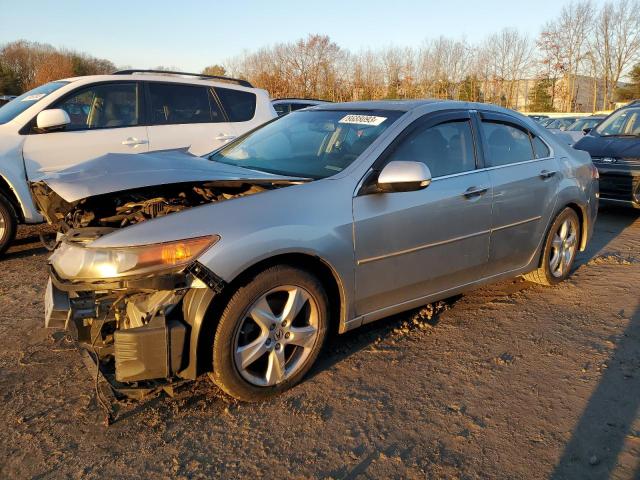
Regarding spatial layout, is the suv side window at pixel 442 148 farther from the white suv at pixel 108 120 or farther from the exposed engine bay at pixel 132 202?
the white suv at pixel 108 120

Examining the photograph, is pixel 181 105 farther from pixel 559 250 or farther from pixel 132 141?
pixel 559 250

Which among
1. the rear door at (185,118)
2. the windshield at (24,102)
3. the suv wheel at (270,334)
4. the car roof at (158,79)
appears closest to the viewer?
the suv wheel at (270,334)

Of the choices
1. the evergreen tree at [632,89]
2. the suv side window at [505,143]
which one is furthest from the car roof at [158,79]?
the evergreen tree at [632,89]

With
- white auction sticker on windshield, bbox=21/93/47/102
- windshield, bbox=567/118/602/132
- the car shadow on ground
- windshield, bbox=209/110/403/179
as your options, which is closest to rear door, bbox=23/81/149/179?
white auction sticker on windshield, bbox=21/93/47/102

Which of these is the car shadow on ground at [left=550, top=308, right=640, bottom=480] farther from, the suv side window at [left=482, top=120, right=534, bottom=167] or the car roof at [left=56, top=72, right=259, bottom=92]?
the car roof at [left=56, top=72, right=259, bottom=92]

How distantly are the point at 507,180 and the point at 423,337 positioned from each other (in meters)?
1.42

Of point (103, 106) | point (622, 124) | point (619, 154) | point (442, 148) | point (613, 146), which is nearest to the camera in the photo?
point (442, 148)

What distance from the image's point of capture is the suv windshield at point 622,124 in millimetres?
8516

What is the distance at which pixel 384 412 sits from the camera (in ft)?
9.35

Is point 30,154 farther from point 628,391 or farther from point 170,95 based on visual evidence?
point 628,391

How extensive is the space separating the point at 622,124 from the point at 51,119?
340 inches

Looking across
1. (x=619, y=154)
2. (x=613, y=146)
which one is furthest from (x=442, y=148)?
(x=613, y=146)

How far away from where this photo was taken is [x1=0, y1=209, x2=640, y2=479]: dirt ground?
2438 millimetres

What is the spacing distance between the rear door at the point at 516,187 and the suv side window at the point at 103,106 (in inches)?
171
